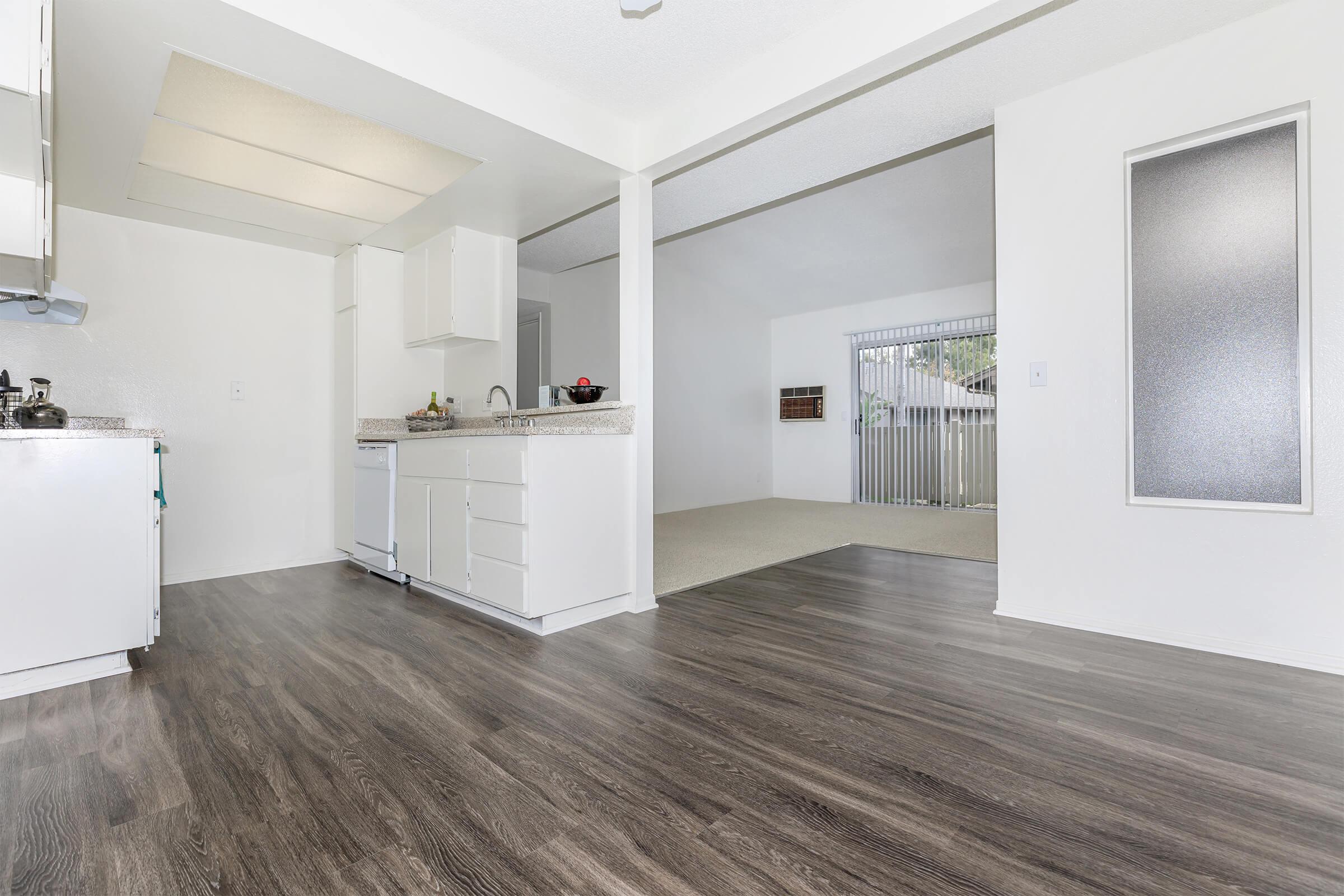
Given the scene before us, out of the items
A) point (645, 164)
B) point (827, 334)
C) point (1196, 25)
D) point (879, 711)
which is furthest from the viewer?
point (827, 334)

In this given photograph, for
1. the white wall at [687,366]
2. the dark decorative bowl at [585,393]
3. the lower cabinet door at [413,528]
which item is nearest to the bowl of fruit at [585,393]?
the dark decorative bowl at [585,393]

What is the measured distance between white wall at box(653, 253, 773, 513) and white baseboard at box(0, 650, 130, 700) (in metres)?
5.16

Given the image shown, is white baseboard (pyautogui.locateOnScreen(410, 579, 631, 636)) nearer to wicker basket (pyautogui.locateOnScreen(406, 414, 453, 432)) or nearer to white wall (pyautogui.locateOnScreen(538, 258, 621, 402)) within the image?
wicker basket (pyautogui.locateOnScreen(406, 414, 453, 432))

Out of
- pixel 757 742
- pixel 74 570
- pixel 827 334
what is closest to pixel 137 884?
pixel 757 742

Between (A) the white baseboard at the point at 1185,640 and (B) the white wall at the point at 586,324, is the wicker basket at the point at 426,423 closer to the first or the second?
(B) the white wall at the point at 586,324

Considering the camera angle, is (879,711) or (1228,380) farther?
(1228,380)

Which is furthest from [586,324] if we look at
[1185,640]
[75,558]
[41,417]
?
[1185,640]

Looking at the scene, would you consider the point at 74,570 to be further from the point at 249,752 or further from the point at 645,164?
the point at 645,164

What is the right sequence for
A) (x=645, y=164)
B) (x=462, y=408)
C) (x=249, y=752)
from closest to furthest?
(x=249, y=752)
(x=645, y=164)
(x=462, y=408)

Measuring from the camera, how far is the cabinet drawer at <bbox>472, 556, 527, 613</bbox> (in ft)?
9.29

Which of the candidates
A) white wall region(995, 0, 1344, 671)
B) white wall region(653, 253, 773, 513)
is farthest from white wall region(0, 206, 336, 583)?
white wall region(995, 0, 1344, 671)

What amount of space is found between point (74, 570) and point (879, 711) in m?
2.83

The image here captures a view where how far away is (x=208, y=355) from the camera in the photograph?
4.03 metres

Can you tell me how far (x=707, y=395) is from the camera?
26.1 feet
